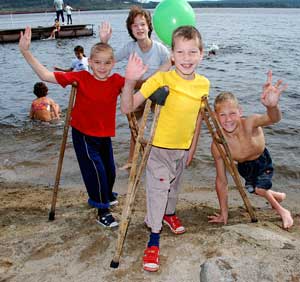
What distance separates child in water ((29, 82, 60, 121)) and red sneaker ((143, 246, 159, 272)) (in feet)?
22.9

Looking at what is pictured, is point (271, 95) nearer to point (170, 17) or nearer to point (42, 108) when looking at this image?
point (170, 17)

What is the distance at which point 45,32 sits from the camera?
113 feet

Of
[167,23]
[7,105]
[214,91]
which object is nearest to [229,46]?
[214,91]

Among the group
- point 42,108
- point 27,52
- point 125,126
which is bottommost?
point 125,126

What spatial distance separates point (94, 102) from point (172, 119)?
0.95m

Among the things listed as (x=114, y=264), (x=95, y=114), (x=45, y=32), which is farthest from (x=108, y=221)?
(x=45, y=32)

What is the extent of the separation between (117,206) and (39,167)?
8.21ft

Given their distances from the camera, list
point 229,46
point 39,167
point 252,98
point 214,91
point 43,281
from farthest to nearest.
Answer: point 229,46
point 214,91
point 252,98
point 39,167
point 43,281

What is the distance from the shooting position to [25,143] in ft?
28.1

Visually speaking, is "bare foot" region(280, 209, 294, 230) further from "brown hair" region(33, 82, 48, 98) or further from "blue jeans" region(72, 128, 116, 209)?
"brown hair" region(33, 82, 48, 98)

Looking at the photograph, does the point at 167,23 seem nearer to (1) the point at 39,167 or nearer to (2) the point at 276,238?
(2) the point at 276,238

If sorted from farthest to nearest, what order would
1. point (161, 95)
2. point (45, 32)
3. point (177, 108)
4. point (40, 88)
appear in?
1. point (45, 32)
2. point (40, 88)
3. point (177, 108)
4. point (161, 95)

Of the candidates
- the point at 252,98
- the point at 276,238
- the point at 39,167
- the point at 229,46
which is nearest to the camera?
the point at 276,238

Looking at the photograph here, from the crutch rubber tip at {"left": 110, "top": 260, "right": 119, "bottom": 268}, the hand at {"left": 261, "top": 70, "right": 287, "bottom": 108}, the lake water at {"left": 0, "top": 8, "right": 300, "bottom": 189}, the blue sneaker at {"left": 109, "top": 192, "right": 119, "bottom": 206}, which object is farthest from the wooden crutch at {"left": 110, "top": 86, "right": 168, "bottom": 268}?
the lake water at {"left": 0, "top": 8, "right": 300, "bottom": 189}
